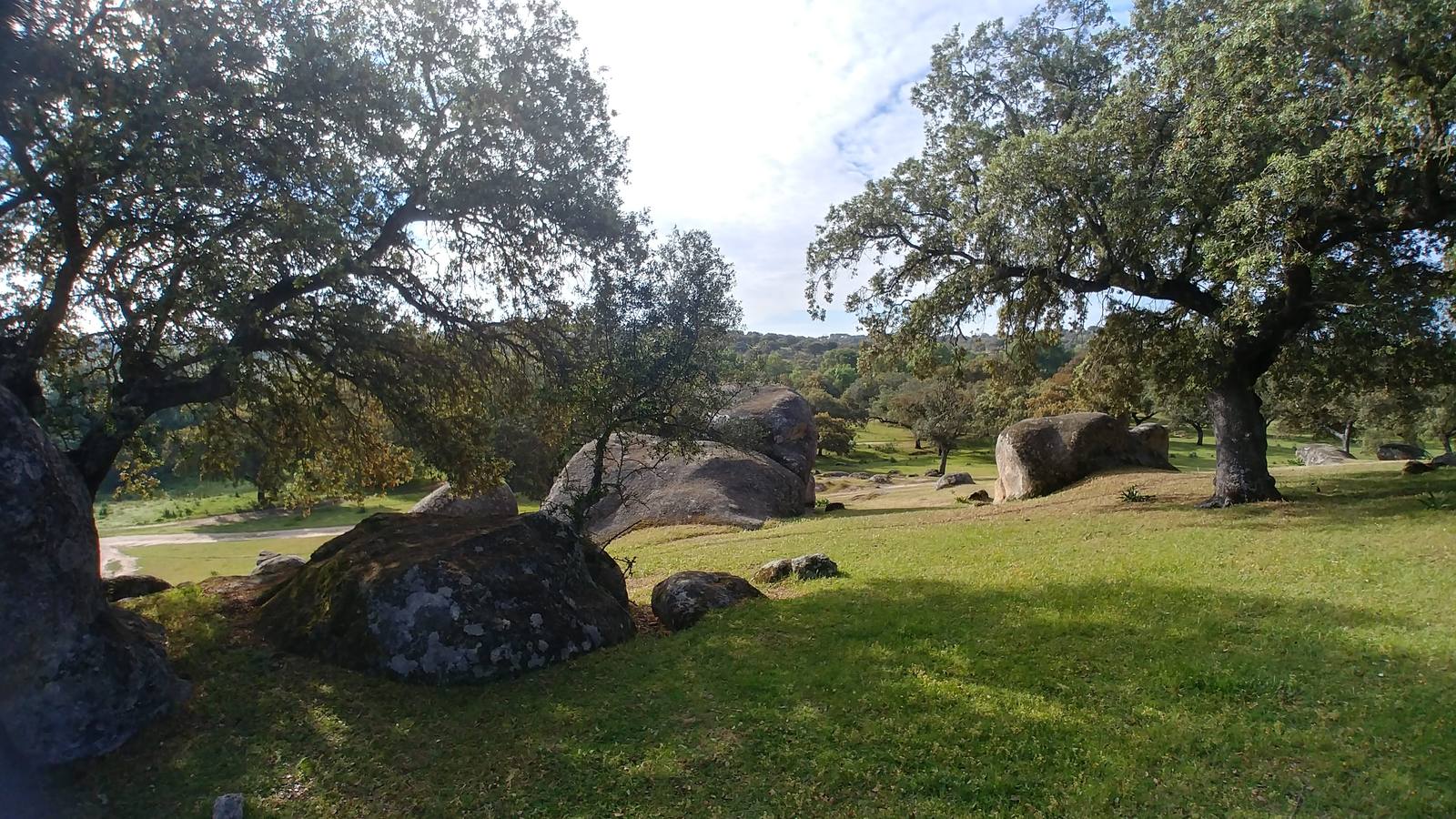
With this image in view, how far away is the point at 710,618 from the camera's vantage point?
11148 mm

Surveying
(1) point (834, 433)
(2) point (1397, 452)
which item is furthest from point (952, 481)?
(1) point (834, 433)

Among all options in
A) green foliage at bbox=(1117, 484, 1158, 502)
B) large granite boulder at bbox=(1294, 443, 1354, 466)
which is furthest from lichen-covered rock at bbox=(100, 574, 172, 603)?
large granite boulder at bbox=(1294, 443, 1354, 466)

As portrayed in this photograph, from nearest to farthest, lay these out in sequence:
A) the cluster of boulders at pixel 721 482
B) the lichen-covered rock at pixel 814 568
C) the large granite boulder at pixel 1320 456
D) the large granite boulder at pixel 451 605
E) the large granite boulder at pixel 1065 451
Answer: the large granite boulder at pixel 451 605 < the lichen-covered rock at pixel 814 568 < the large granite boulder at pixel 1065 451 < the cluster of boulders at pixel 721 482 < the large granite boulder at pixel 1320 456

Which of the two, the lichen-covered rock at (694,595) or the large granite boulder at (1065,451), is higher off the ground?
the large granite boulder at (1065,451)

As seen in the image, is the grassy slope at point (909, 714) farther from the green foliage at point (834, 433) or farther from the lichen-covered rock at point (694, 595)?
the green foliage at point (834, 433)

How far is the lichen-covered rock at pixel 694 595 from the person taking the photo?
11383 mm

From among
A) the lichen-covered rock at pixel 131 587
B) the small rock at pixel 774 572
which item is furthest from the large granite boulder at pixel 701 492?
the lichen-covered rock at pixel 131 587

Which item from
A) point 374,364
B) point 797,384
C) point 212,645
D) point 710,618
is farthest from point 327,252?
point 797,384

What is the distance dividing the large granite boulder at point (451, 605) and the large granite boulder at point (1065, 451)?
74.3 ft

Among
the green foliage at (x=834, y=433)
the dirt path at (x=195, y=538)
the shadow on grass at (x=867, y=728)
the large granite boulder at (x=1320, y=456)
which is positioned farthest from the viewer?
the green foliage at (x=834, y=433)

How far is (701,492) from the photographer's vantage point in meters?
31.0

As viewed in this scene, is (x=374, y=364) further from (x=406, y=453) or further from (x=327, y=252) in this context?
(x=406, y=453)

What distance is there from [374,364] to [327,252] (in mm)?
2710

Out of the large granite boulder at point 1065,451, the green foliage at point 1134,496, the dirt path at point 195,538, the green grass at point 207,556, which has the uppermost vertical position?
the large granite boulder at point 1065,451
